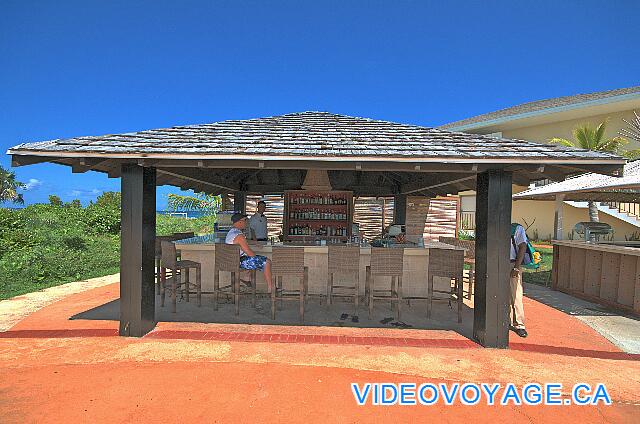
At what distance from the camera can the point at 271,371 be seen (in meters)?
4.55

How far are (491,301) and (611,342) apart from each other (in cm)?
208

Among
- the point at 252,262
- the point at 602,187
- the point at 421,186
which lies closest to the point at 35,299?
the point at 252,262

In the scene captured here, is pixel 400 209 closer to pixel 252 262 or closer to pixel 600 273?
pixel 600 273

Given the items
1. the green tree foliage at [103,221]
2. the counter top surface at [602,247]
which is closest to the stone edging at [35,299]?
the counter top surface at [602,247]

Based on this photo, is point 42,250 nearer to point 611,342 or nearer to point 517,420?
point 517,420

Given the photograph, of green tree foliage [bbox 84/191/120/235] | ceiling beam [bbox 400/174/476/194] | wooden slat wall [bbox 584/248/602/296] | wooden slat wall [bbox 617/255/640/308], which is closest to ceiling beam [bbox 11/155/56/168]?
ceiling beam [bbox 400/174/476/194]

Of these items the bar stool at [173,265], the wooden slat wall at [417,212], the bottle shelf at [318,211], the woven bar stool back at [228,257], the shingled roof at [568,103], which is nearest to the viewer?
the woven bar stool back at [228,257]

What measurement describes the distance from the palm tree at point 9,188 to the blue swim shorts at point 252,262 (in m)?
42.4

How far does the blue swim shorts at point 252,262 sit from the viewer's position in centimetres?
671

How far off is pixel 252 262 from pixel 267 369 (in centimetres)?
239

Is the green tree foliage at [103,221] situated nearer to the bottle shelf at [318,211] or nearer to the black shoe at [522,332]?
the bottle shelf at [318,211]

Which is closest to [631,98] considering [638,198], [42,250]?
[638,198]

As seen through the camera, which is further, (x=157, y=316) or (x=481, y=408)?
(x=157, y=316)

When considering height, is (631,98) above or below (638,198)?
above
